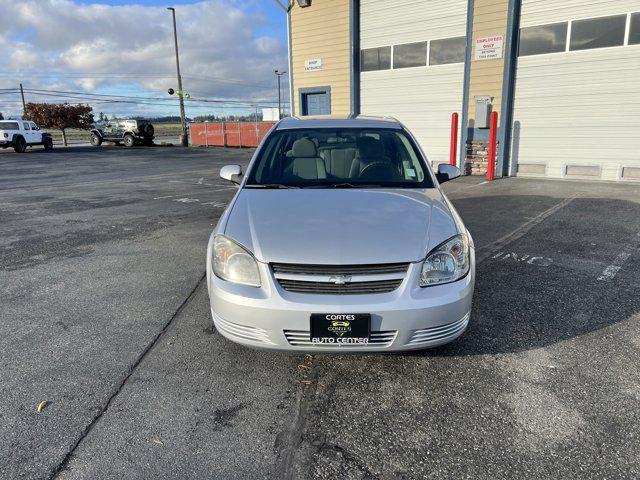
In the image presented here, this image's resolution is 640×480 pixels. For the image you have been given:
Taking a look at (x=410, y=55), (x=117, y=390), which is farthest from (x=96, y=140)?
(x=117, y=390)

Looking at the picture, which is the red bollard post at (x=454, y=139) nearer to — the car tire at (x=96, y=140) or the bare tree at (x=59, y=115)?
the car tire at (x=96, y=140)

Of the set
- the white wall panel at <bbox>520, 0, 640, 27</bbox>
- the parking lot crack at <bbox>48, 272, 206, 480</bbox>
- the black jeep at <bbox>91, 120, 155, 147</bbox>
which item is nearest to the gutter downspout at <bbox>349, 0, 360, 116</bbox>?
the white wall panel at <bbox>520, 0, 640, 27</bbox>

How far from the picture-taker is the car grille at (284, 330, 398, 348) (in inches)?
95.0

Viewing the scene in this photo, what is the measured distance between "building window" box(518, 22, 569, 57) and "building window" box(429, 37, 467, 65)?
1569 mm

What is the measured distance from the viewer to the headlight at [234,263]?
8.36 feet

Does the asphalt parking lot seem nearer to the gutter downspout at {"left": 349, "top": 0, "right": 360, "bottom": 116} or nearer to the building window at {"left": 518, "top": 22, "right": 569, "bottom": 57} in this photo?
the building window at {"left": 518, "top": 22, "right": 569, "bottom": 57}

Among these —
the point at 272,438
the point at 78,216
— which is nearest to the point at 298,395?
the point at 272,438

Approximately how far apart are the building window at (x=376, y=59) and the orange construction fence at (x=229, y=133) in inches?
604

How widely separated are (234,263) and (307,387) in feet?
2.87

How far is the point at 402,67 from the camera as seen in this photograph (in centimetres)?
1375

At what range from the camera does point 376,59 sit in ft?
47.0

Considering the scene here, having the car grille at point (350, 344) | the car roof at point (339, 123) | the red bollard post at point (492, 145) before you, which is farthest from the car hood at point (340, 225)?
the red bollard post at point (492, 145)

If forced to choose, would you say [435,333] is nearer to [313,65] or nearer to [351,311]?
[351,311]

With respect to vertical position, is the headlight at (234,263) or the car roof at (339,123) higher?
the car roof at (339,123)
